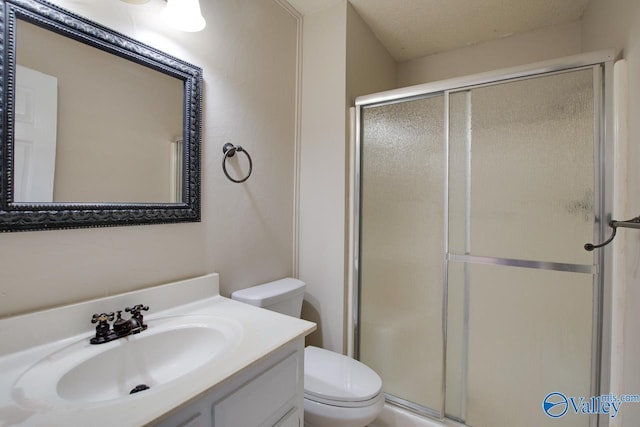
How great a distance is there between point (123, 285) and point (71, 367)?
1.03ft

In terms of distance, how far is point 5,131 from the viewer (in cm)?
78

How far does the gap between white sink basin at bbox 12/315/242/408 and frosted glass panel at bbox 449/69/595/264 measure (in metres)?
1.21

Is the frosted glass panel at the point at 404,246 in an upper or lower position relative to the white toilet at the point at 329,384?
upper

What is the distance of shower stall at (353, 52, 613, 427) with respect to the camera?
1.21m

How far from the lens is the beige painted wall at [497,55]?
1865mm

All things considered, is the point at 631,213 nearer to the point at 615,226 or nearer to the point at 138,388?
the point at 615,226

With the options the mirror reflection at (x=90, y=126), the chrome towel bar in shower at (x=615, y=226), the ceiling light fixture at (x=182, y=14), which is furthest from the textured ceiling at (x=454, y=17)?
the chrome towel bar in shower at (x=615, y=226)

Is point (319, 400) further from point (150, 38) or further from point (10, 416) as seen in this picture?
point (150, 38)

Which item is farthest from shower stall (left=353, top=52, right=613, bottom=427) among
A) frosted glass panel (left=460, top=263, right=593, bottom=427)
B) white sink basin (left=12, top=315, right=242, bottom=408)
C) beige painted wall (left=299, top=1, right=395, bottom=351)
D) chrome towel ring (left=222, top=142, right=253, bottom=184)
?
white sink basin (left=12, top=315, right=242, bottom=408)

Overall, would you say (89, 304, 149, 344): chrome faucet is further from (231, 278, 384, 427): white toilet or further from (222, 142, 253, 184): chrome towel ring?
(222, 142, 253, 184): chrome towel ring

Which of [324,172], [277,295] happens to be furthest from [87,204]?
[324,172]

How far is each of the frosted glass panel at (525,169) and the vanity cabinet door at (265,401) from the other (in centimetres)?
102

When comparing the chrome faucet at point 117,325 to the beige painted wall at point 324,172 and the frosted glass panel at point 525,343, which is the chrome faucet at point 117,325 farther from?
the frosted glass panel at point 525,343

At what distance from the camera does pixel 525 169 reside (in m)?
1.31
